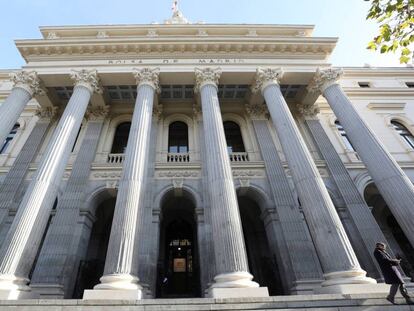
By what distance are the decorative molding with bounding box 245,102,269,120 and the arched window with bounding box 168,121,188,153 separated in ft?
13.9

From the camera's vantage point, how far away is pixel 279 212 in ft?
37.0

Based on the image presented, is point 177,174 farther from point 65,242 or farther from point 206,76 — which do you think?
point 65,242

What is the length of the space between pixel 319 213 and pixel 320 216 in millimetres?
111

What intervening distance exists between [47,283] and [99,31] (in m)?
14.4

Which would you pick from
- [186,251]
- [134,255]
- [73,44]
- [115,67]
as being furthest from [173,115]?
[134,255]

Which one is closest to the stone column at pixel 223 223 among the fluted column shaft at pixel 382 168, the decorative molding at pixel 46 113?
the fluted column shaft at pixel 382 168

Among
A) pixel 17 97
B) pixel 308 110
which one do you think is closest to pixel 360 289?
pixel 308 110

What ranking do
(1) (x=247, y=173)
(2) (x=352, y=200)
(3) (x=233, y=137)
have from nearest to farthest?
(2) (x=352, y=200) < (1) (x=247, y=173) < (3) (x=233, y=137)

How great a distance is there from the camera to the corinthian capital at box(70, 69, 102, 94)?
12.7 meters

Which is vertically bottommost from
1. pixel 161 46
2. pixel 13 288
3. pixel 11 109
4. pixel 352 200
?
pixel 13 288

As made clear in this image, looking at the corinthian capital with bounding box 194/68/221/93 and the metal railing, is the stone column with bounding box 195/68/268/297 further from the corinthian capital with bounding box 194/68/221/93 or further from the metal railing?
the metal railing

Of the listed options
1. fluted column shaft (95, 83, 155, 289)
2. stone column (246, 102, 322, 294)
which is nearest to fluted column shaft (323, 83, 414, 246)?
stone column (246, 102, 322, 294)

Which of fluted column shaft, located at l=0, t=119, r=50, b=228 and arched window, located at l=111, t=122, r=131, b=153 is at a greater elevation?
Result: arched window, located at l=111, t=122, r=131, b=153

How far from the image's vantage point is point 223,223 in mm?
8070
